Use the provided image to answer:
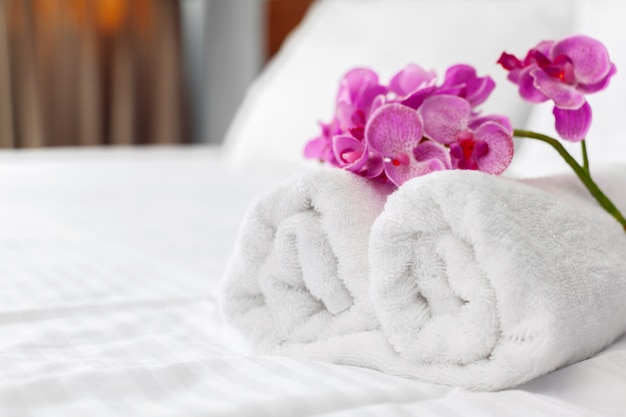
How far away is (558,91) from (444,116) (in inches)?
3.8

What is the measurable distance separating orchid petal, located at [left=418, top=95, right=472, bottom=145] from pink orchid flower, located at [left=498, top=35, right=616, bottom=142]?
0.07 meters

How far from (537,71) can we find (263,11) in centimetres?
252

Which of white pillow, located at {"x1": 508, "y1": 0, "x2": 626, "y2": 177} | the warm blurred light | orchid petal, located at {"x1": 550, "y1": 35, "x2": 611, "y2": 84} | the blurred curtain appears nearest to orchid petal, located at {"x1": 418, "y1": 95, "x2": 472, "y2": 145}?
orchid petal, located at {"x1": 550, "y1": 35, "x2": 611, "y2": 84}

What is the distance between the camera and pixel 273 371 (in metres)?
0.50

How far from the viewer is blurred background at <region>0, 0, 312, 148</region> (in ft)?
10.6

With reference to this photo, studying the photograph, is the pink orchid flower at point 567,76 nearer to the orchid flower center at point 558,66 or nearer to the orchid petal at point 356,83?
the orchid flower center at point 558,66

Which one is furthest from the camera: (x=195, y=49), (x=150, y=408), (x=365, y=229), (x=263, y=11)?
(x=195, y=49)

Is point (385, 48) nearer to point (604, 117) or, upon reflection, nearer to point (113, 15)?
point (604, 117)

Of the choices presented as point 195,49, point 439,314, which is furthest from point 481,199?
point 195,49

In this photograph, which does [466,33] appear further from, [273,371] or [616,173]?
[273,371]

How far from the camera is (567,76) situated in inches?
23.5

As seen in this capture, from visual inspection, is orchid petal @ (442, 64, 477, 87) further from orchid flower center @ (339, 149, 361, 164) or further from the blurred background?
the blurred background

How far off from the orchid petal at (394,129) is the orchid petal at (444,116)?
0.05 ft

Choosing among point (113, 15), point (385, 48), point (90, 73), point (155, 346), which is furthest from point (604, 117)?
point (113, 15)
